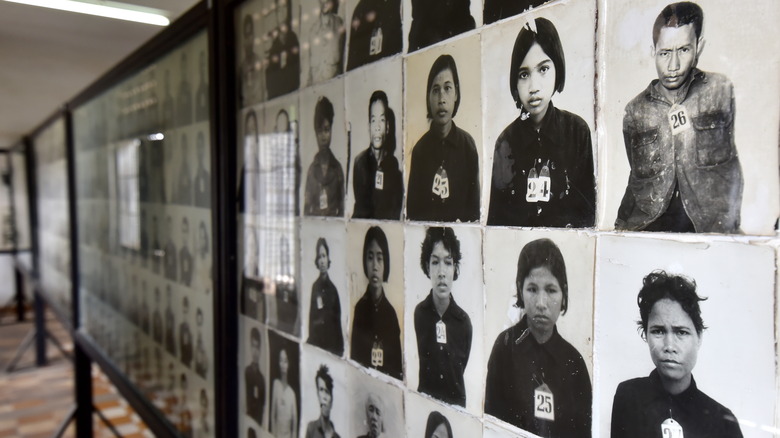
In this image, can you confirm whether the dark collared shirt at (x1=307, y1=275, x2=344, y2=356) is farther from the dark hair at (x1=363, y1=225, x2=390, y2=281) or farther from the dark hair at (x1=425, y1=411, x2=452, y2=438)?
the dark hair at (x1=425, y1=411, x2=452, y2=438)

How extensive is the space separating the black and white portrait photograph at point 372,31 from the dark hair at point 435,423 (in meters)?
0.50

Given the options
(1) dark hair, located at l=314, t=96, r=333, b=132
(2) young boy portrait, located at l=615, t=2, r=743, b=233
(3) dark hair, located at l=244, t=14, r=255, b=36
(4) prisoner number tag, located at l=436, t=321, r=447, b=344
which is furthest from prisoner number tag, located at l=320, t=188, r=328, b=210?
(2) young boy portrait, located at l=615, t=2, r=743, b=233

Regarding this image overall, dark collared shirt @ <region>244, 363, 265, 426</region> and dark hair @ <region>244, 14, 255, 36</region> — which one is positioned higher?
dark hair @ <region>244, 14, 255, 36</region>

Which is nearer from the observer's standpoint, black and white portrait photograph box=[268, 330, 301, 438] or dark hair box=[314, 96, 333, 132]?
dark hair box=[314, 96, 333, 132]

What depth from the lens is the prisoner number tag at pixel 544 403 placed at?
54 cm

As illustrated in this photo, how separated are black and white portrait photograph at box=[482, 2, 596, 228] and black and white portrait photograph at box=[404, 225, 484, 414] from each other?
0.08 metres

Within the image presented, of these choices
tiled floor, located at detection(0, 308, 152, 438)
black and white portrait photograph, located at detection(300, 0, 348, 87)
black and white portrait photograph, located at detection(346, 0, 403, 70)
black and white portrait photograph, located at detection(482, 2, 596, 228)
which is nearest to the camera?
black and white portrait photograph, located at detection(482, 2, 596, 228)

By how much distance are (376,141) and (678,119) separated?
43 centimetres

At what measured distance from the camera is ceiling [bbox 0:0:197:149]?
1421 millimetres

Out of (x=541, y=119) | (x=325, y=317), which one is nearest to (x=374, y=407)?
(x=325, y=317)

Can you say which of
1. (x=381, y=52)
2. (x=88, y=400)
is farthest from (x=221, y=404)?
(x=88, y=400)

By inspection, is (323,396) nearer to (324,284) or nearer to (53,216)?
(324,284)

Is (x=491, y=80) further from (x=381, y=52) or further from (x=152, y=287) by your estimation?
(x=152, y=287)

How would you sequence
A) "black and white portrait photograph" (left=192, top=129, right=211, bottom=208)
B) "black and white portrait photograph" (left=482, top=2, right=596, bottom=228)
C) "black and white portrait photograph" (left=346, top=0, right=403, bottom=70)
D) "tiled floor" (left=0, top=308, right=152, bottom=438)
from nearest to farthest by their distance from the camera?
"black and white portrait photograph" (left=482, top=2, right=596, bottom=228), "black and white portrait photograph" (left=346, top=0, right=403, bottom=70), "black and white portrait photograph" (left=192, top=129, right=211, bottom=208), "tiled floor" (left=0, top=308, right=152, bottom=438)
